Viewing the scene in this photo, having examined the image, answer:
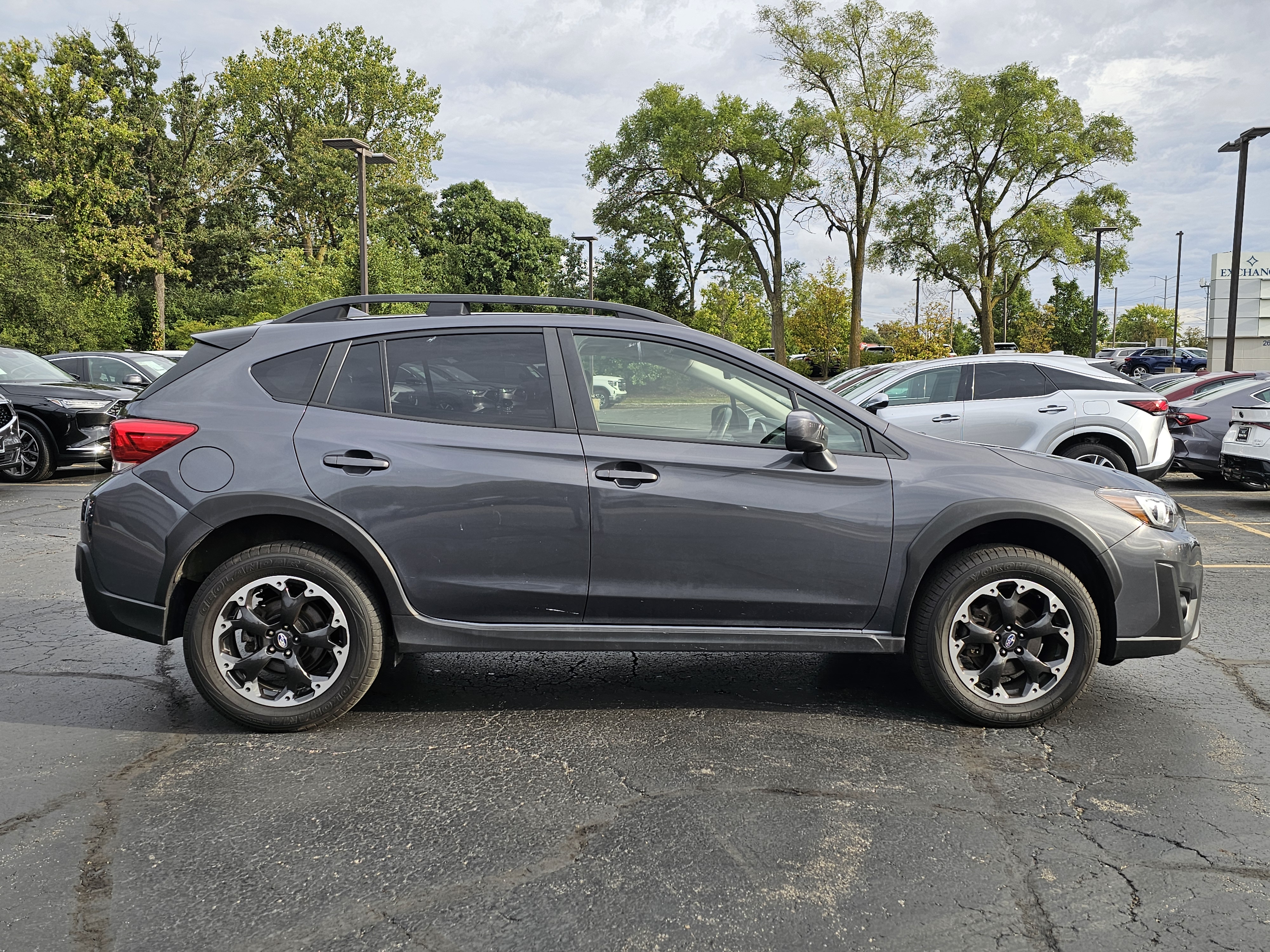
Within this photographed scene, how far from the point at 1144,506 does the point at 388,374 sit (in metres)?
3.14

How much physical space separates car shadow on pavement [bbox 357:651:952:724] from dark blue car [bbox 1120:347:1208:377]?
53576 millimetres

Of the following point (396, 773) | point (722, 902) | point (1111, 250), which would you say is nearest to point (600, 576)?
point (396, 773)

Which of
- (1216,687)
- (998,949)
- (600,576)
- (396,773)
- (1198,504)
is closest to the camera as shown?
(998,949)

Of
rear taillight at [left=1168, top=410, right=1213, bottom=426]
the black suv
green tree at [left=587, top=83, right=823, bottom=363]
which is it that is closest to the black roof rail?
the black suv

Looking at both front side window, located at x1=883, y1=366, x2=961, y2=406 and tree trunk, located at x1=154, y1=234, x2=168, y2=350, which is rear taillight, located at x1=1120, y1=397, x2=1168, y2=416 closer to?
front side window, located at x1=883, y1=366, x2=961, y2=406

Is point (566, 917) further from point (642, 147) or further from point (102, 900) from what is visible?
point (642, 147)

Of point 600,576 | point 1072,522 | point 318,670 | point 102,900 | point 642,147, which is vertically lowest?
point 102,900

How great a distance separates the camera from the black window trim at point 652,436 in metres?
4.00

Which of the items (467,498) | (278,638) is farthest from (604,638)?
(278,638)

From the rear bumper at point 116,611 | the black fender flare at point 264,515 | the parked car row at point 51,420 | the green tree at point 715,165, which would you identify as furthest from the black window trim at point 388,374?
the green tree at point 715,165

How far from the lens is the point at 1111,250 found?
42781 millimetres

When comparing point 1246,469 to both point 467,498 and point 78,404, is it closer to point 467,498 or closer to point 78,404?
point 467,498

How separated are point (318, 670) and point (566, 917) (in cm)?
179

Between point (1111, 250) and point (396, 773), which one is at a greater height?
point (1111, 250)
